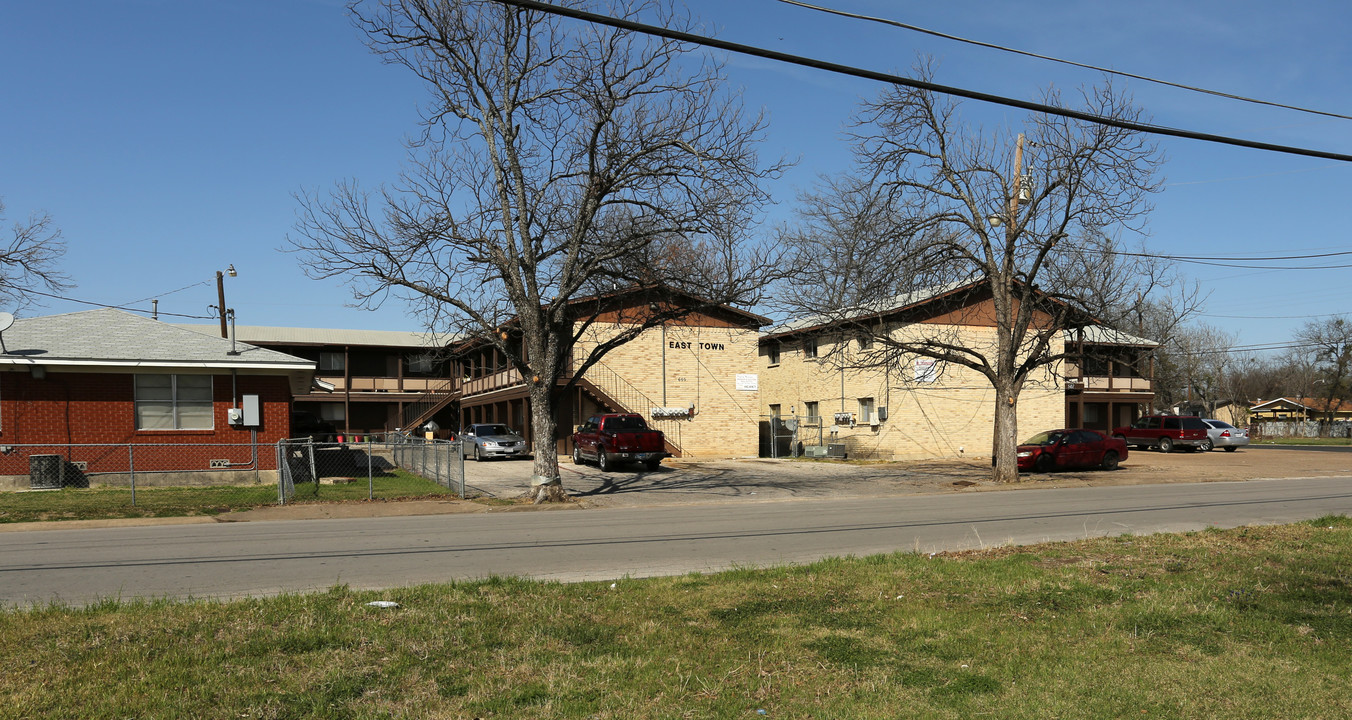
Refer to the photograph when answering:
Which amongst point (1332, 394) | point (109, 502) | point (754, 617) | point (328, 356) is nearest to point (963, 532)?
point (754, 617)

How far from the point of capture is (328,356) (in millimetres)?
59406

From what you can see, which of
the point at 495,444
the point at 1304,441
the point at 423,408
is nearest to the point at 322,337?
the point at 423,408

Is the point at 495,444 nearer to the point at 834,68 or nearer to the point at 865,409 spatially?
the point at 865,409

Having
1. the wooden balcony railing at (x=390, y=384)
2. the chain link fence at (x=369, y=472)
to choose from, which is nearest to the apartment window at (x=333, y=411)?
the wooden balcony railing at (x=390, y=384)

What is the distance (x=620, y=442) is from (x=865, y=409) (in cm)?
1502

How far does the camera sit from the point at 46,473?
21.5m

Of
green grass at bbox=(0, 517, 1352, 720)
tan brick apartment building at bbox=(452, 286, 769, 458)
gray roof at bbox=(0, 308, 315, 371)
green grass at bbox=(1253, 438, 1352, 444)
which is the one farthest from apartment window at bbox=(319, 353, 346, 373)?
green grass at bbox=(1253, 438, 1352, 444)

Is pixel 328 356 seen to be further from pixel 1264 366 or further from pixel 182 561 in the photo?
pixel 1264 366

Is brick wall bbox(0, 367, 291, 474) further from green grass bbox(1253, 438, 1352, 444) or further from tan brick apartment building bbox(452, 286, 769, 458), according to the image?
green grass bbox(1253, 438, 1352, 444)

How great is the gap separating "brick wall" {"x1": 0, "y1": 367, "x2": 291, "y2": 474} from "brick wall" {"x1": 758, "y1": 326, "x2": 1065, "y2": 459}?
2138cm

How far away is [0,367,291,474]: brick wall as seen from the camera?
2258cm

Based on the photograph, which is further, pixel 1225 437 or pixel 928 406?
pixel 1225 437

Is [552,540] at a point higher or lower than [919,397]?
lower

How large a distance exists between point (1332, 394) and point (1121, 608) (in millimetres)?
88303
